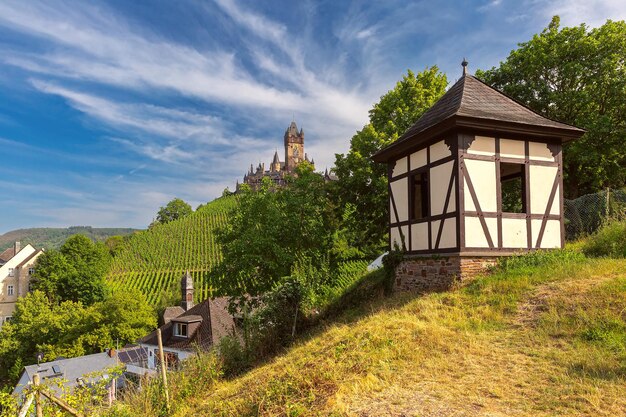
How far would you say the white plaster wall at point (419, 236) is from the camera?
1218cm

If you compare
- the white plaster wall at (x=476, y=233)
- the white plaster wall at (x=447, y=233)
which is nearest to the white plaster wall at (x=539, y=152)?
the white plaster wall at (x=476, y=233)

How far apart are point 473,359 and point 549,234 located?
625cm

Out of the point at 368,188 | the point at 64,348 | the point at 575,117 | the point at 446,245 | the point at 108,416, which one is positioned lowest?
the point at 64,348

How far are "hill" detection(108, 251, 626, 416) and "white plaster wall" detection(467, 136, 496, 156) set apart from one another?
2778mm

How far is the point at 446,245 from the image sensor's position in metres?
11.3

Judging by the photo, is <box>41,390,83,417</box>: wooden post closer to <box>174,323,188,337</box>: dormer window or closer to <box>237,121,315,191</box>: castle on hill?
<box>174,323,188,337</box>: dormer window

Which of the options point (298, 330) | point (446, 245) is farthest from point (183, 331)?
point (446, 245)

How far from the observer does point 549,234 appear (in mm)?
11773

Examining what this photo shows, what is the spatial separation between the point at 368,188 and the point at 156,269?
45.3 meters

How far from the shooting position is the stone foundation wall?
10.8m

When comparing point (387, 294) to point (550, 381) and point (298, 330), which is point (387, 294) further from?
point (550, 381)

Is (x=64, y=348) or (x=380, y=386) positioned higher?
(x=380, y=386)

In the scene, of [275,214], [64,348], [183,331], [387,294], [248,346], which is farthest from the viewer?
[64,348]

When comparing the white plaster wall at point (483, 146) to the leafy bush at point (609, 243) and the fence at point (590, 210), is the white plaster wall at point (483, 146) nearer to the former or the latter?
the leafy bush at point (609, 243)
